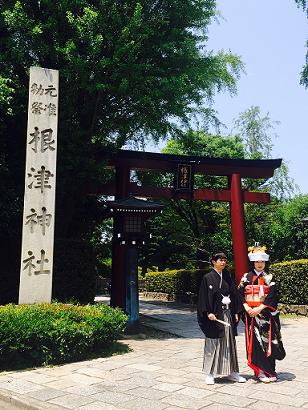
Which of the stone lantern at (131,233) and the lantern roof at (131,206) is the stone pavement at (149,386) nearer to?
the stone lantern at (131,233)

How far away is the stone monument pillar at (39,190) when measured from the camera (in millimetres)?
8727

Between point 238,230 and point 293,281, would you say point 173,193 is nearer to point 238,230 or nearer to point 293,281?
point 238,230

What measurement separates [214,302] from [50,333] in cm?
290

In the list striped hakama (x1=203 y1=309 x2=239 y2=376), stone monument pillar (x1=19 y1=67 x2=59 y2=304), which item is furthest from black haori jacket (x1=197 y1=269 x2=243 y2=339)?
stone monument pillar (x1=19 y1=67 x2=59 y2=304)

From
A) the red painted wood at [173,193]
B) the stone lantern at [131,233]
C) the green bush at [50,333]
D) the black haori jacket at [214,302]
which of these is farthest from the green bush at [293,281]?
the black haori jacket at [214,302]

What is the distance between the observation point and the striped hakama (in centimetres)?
598

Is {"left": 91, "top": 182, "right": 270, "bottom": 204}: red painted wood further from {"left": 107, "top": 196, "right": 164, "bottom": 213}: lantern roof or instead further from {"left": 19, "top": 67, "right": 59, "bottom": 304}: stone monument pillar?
{"left": 19, "top": 67, "right": 59, "bottom": 304}: stone monument pillar

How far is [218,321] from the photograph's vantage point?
6082mm

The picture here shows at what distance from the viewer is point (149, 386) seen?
5.87 m

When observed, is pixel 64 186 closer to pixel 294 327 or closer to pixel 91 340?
pixel 91 340

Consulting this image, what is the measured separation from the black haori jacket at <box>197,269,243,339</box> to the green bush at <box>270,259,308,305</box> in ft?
30.4

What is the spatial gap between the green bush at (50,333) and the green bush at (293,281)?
8.75 m

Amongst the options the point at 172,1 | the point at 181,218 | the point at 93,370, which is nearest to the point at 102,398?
the point at 93,370

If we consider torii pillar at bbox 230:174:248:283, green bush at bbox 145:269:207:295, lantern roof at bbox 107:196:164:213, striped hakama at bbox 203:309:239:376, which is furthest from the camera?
green bush at bbox 145:269:207:295
